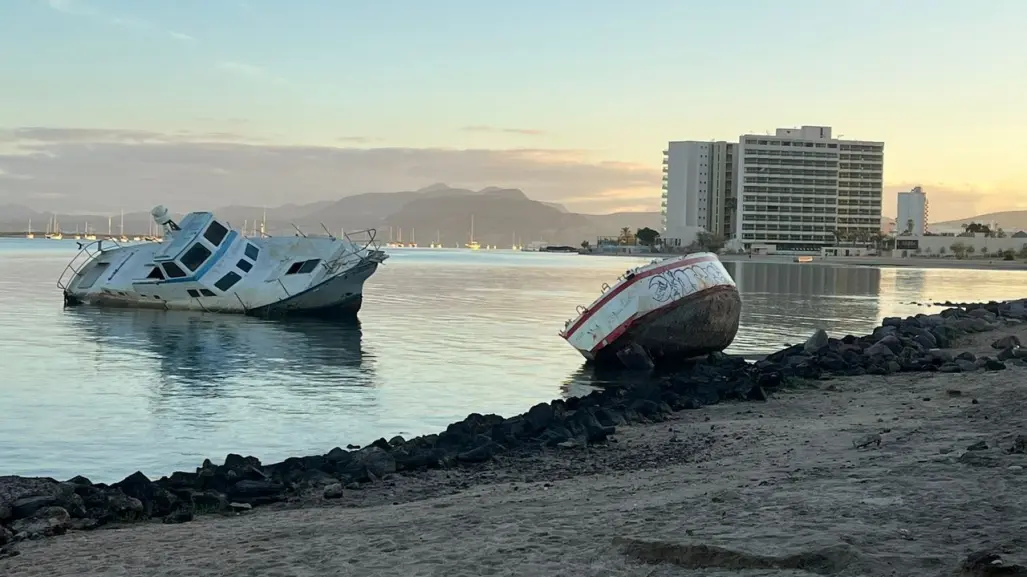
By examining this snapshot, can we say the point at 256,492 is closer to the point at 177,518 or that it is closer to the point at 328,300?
the point at 177,518

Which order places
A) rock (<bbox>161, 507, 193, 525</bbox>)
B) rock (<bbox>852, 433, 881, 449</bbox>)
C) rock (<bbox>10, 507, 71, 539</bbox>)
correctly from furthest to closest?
rock (<bbox>852, 433, 881, 449</bbox>)
rock (<bbox>161, 507, 193, 525</bbox>)
rock (<bbox>10, 507, 71, 539</bbox>)

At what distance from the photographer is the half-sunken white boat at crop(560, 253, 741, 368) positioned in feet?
78.6

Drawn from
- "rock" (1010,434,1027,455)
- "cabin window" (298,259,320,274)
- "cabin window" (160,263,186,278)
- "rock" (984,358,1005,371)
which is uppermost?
"cabin window" (298,259,320,274)

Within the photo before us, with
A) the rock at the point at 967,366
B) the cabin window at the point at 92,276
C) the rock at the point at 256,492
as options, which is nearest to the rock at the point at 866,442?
the rock at the point at 256,492

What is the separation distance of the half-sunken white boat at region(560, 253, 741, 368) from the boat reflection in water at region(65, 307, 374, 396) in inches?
216

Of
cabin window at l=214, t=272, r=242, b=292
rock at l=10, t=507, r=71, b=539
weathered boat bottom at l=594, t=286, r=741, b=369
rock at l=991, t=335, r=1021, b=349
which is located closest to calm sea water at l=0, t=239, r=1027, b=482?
weathered boat bottom at l=594, t=286, r=741, b=369

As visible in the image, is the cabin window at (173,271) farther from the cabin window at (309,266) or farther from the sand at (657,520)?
the sand at (657,520)

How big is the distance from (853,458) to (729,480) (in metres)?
1.47

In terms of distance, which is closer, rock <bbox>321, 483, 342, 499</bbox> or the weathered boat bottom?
rock <bbox>321, 483, 342, 499</bbox>

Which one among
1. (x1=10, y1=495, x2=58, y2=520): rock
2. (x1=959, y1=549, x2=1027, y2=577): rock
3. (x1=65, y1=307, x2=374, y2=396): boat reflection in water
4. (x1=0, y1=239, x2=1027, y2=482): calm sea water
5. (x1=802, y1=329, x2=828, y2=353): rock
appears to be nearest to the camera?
(x1=959, y1=549, x2=1027, y2=577): rock

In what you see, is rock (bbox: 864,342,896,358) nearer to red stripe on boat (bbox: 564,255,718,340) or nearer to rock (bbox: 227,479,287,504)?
red stripe on boat (bbox: 564,255,718,340)

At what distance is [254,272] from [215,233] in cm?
227

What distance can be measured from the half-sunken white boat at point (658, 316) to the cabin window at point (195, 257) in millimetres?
20074

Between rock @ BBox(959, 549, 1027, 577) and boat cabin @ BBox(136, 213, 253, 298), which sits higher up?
boat cabin @ BBox(136, 213, 253, 298)
